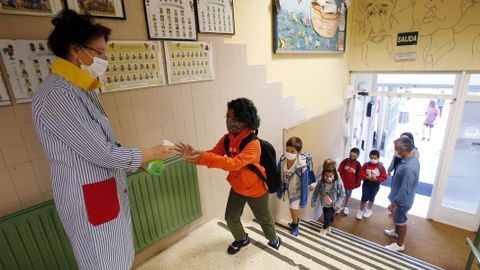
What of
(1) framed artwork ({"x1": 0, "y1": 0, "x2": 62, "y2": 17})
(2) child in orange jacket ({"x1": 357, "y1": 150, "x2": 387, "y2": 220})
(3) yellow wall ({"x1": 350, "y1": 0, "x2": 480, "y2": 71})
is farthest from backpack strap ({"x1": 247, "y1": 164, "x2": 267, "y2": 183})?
(3) yellow wall ({"x1": 350, "y1": 0, "x2": 480, "y2": 71})

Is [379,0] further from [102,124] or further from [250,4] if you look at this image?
[102,124]

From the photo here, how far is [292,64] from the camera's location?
9.88 feet

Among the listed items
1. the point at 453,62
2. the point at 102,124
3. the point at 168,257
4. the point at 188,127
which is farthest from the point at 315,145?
the point at 102,124

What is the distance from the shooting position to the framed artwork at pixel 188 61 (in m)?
1.82

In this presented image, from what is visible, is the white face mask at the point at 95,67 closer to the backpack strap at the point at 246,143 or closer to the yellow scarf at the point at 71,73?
the yellow scarf at the point at 71,73

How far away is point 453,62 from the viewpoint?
3385 mm

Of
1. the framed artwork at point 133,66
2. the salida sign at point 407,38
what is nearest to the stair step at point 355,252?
the framed artwork at point 133,66

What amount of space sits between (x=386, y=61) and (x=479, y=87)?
3.98 ft

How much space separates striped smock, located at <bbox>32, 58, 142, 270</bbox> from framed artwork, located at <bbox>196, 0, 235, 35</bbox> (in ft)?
3.69

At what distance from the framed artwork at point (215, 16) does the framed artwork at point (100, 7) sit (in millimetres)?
592

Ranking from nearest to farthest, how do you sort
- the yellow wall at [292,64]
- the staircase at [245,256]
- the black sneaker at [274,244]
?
1. the staircase at [245,256]
2. the black sneaker at [274,244]
3. the yellow wall at [292,64]

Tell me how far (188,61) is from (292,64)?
60.3 inches

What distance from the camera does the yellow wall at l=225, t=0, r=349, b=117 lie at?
2.36 meters

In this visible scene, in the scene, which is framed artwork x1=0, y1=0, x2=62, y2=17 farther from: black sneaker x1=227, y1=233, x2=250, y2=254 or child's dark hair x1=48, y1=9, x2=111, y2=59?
black sneaker x1=227, y1=233, x2=250, y2=254
